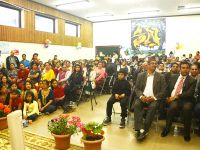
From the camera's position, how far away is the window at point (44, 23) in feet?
27.9

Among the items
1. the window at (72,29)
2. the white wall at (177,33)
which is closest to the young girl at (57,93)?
the window at (72,29)

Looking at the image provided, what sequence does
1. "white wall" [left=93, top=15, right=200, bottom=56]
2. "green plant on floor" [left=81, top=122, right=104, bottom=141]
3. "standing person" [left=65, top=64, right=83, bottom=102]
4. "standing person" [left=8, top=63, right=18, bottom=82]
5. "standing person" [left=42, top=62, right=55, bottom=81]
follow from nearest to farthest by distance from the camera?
"green plant on floor" [left=81, top=122, right=104, bottom=141], "standing person" [left=65, top=64, right=83, bottom=102], "standing person" [left=8, top=63, right=18, bottom=82], "standing person" [left=42, top=62, right=55, bottom=81], "white wall" [left=93, top=15, right=200, bottom=56]

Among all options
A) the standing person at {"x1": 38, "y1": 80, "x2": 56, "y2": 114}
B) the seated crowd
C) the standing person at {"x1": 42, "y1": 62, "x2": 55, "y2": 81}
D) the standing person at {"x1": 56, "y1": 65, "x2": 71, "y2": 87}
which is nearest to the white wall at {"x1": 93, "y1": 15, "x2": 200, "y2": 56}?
the seated crowd

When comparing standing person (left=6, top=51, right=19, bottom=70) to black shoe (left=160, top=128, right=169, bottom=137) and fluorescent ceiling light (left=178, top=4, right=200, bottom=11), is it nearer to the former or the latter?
black shoe (left=160, top=128, right=169, bottom=137)

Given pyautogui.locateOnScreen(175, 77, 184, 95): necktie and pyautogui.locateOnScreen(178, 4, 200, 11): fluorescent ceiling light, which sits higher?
pyautogui.locateOnScreen(178, 4, 200, 11): fluorescent ceiling light

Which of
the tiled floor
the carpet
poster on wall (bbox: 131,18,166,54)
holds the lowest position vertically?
the tiled floor

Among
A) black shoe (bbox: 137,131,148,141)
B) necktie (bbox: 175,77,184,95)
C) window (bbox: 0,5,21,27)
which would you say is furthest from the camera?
window (bbox: 0,5,21,27)

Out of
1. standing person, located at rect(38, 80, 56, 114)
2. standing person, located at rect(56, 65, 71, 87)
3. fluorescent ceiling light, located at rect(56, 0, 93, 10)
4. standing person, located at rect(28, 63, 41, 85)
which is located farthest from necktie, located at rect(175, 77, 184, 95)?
fluorescent ceiling light, located at rect(56, 0, 93, 10)

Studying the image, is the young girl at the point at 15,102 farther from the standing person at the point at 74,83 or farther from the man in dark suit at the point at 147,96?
the man in dark suit at the point at 147,96

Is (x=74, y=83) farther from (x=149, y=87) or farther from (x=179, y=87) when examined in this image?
(x=179, y=87)

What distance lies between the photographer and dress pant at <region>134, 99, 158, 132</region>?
134 inches

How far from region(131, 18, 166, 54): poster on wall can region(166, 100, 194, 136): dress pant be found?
8.15m

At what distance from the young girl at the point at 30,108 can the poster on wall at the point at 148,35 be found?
8194mm

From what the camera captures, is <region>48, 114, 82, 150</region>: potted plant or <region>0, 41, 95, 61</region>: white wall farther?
<region>0, 41, 95, 61</region>: white wall
